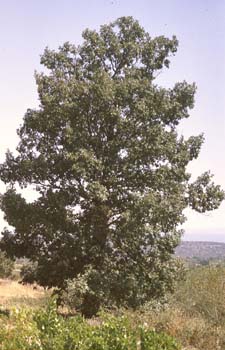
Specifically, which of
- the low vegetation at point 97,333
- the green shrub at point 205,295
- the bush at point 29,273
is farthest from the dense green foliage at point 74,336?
the bush at point 29,273

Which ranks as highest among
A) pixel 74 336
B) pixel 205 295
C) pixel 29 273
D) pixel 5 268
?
pixel 5 268

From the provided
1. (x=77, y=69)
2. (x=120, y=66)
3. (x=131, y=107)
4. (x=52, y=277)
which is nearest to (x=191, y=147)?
(x=131, y=107)

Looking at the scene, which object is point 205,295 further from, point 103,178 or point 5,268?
point 5,268

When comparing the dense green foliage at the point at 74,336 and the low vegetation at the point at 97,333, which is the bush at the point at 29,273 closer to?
the low vegetation at the point at 97,333

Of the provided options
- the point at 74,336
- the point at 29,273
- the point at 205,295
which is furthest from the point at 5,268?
the point at 74,336

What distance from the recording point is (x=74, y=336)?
6.31 metres

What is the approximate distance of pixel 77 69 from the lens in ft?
60.8

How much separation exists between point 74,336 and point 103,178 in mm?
11003

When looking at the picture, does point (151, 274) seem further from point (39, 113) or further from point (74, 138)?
point (39, 113)

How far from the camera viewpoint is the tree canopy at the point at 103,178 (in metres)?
16.5

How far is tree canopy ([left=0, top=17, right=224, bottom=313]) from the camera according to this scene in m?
16.5

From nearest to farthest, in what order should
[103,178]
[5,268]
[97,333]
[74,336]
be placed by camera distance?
[74,336] < [97,333] < [103,178] < [5,268]

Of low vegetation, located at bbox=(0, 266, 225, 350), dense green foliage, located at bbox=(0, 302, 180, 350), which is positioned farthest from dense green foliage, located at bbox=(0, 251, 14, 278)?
dense green foliage, located at bbox=(0, 302, 180, 350)

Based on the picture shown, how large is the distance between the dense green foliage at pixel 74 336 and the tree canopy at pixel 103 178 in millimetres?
8900
